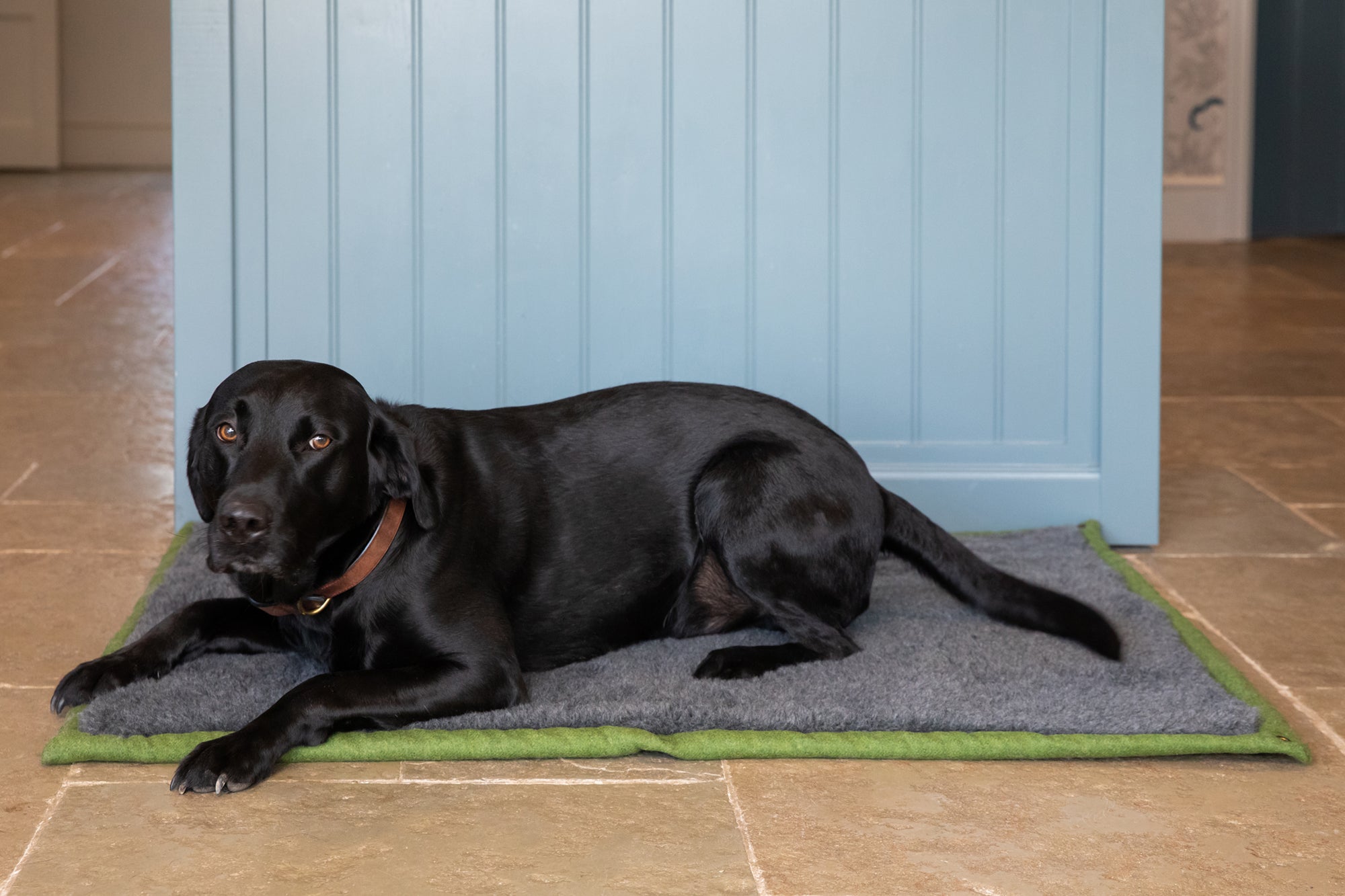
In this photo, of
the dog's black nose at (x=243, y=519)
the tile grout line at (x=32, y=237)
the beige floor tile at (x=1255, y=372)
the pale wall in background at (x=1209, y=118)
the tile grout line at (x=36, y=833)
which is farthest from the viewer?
the pale wall in background at (x=1209, y=118)

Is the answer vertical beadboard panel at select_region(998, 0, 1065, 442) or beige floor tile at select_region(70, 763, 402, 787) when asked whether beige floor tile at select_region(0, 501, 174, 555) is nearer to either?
beige floor tile at select_region(70, 763, 402, 787)

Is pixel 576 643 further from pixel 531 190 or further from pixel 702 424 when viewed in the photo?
pixel 531 190

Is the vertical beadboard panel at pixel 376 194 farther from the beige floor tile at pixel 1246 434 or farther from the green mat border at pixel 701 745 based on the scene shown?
the beige floor tile at pixel 1246 434

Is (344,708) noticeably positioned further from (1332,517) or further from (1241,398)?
(1241,398)

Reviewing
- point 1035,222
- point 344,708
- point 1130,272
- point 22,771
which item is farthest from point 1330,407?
point 22,771

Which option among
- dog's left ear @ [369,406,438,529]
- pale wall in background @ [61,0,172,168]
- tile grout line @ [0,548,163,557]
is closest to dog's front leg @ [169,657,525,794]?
dog's left ear @ [369,406,438,529]

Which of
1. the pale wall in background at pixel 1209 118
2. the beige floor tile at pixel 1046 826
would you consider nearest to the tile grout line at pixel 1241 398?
the beige floor tile at pixel 1046 826

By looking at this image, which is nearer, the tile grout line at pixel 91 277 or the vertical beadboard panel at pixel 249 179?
the vertical beadboard panel at pixel 249 179

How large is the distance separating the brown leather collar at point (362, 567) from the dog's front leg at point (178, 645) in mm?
223

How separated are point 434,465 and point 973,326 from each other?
4.77ft

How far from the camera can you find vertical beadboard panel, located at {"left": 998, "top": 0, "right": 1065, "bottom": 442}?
9.87 feet

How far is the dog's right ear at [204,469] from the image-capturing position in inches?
76.5

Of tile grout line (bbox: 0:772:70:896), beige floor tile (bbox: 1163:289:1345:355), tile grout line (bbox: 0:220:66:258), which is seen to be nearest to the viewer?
tile grout line (bbox: 0:772:70:896)

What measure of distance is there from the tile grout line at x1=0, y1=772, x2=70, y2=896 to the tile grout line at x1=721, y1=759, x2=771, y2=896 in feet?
2.79
